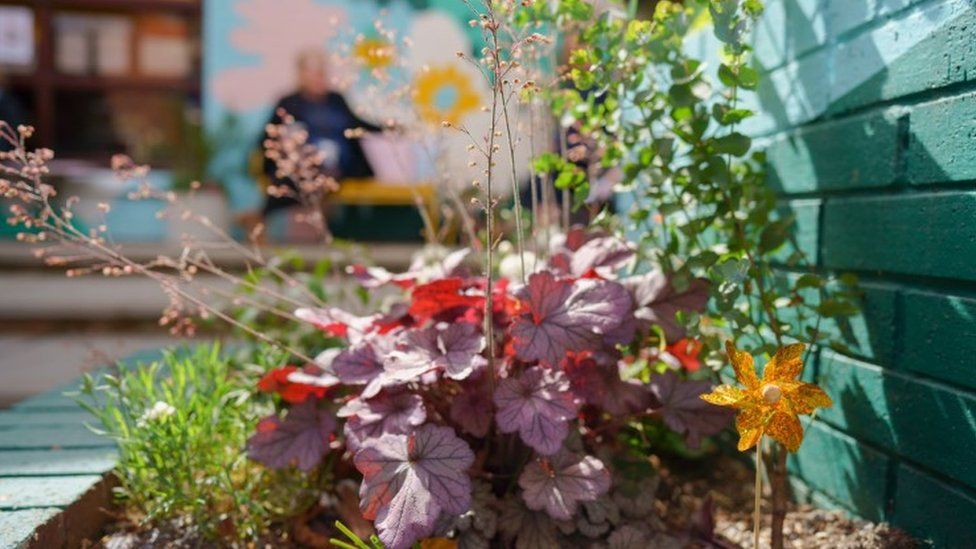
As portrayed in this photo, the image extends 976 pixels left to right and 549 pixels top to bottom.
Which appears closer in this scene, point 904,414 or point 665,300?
point 904,414

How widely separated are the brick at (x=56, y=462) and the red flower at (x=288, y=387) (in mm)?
323

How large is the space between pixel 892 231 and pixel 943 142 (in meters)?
0.19

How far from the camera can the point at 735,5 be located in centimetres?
142

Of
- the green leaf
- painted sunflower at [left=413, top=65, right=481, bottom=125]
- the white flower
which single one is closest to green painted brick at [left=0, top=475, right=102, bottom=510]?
the white flower

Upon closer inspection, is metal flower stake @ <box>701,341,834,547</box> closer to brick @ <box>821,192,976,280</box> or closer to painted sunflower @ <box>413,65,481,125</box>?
brick @ <box>821,192,976,280</box>

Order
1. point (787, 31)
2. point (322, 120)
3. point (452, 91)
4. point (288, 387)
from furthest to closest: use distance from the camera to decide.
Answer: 1. point (452, 91)
2. point (322, 120)
3. point (787, 31)
4. point (288, 387)

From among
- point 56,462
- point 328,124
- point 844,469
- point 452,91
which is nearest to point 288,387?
point 56,462

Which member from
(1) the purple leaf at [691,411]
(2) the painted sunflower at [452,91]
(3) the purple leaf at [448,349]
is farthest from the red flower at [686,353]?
(2) the painted sunflower at [452,91]

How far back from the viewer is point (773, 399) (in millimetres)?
1176

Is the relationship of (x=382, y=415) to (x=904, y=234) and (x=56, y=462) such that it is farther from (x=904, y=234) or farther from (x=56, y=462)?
(x=904, y=234)

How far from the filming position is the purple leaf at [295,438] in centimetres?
153

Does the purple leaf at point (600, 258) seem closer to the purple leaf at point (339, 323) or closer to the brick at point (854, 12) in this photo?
the purple leaf at point (339, 323)

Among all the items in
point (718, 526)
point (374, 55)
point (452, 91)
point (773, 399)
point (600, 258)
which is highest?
point (452, 91)

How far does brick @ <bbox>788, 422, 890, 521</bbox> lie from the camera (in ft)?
5.12
